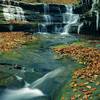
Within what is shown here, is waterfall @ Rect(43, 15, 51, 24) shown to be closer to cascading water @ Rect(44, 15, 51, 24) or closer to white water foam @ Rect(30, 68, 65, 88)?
cascading water @ Rect(44, 15, 51, 24)

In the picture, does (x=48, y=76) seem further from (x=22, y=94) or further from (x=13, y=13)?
(x=13, y=13)

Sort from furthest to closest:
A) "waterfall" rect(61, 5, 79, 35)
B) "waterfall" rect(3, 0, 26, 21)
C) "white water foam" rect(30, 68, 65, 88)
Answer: "waterfall" rect(61, 5, 79, 35), "waterfall" rect(3, 0, 26, 21), "white water foam" rect(30, 68, 65, 88)

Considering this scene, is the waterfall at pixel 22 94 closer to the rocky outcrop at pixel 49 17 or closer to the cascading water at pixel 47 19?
the rocky outcrop at pixel 49 17

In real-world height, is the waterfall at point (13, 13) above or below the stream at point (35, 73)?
above

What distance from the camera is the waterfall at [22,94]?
9.69 meters

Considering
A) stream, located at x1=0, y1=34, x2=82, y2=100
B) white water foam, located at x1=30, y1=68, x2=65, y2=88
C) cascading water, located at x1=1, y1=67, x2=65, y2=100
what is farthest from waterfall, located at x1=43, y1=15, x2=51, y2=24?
cascading water, located at x1=1, y1=67, x2=65, y2=100

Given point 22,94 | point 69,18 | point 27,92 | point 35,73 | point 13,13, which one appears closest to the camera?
point 22,94

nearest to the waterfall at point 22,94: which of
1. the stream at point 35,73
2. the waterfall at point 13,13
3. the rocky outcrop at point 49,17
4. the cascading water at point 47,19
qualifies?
the stream at point 35,73

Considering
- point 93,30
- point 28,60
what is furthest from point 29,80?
point 93,30

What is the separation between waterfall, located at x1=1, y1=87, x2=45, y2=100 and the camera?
31.8 feet

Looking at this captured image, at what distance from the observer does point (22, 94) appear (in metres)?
9.91

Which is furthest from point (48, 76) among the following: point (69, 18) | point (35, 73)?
point (69, 18)

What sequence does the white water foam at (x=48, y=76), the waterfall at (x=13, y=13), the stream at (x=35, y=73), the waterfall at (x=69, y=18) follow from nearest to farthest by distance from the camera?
1. the stream at (x=35, y=73)
2. the white water foam at (x=48, y=76)
3. the waterfall at (x=13, y=13)
4. the waterfall at (x=69, y=18)

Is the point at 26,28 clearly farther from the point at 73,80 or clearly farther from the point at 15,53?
the point at 73,80
